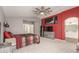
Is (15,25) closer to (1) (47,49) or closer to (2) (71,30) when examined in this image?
(2) (71,30)

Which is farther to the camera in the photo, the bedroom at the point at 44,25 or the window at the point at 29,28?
the window at the point at 29,28

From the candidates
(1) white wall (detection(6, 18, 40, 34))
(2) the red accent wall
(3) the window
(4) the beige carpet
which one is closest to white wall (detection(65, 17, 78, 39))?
(2) the red accent wall

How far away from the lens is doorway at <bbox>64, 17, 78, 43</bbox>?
644 centimetres

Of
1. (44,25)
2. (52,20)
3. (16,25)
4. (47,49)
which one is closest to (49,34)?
(52,20)

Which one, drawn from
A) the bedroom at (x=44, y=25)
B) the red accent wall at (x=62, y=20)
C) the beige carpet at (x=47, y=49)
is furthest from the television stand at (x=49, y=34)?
the beige carpet at (x=47, y=49)

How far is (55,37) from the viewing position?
8.73 meters

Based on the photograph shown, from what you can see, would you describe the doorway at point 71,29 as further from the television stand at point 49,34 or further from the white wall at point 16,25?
the white wall at point 16,25

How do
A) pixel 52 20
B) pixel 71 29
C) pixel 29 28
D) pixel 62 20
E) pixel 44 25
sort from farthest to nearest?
pixel 29 28, pixel 44 25, pixel 52 20, pixel 62 20, pixel 71 29

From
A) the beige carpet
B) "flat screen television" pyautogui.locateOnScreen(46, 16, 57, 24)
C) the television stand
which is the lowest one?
the beige carpet

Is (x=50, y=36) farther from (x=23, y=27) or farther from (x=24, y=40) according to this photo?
(x=24, y=40)

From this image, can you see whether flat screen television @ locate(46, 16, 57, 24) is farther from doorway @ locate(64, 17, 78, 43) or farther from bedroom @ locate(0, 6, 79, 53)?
doorway @ locate(64, 17, 78, 43)

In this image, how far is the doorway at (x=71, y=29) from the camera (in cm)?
644

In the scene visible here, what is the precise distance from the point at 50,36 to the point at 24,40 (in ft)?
15.2

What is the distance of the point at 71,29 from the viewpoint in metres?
6.89
